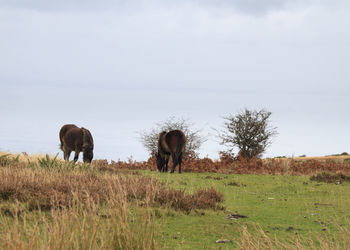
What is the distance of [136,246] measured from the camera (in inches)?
174

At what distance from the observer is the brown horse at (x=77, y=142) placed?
59.9 feet

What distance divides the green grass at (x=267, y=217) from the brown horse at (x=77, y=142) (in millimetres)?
7310

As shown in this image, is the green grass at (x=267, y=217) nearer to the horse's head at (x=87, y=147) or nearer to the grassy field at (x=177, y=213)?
the grassy field at (x=177, y=213)

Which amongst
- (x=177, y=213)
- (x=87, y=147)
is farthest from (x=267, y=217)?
(x=87, y=147)

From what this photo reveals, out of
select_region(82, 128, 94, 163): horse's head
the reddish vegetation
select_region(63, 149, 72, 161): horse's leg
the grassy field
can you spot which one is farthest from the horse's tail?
the grassy field

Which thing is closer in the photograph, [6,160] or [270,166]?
[6,160]

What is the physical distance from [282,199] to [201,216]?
155 inches

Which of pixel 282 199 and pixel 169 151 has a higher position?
pixel 169 151

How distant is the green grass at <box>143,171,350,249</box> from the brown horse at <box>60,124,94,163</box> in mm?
7310

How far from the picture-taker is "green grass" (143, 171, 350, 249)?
6.18 m

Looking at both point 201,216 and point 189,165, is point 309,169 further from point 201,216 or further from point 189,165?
point 201,216

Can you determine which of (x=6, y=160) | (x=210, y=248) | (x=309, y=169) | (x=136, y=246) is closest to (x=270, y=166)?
(x=309, y=169)

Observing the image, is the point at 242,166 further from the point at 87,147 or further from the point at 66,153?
the point at 66,153

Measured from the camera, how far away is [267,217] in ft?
26.9
